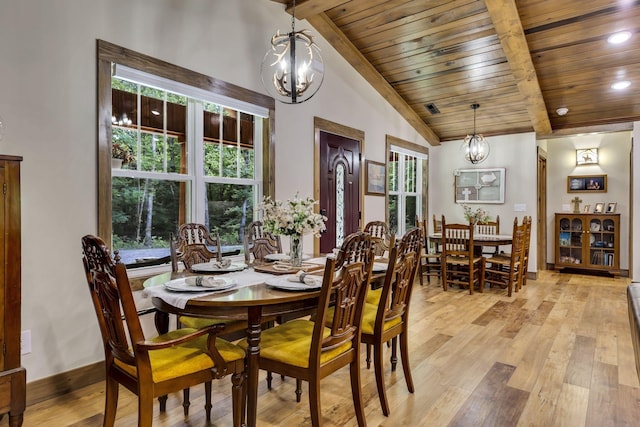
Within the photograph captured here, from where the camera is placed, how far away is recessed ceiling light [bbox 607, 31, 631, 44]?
12.6 ft

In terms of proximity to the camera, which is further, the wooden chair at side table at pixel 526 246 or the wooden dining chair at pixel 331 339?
the wooden chair at side table at pixel 526 246

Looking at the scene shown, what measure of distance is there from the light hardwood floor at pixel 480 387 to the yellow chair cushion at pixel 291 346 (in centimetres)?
50

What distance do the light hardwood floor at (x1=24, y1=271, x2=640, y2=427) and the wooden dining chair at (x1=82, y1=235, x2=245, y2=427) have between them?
53 centimetres

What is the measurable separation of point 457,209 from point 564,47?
11.0 ft

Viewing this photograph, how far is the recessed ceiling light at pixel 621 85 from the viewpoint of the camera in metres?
4.73

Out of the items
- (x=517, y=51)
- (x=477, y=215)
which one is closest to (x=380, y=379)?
(x=517, y=51)

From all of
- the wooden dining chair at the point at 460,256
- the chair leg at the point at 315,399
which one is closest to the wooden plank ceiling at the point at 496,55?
the wooden dining chair at the point at 460,256

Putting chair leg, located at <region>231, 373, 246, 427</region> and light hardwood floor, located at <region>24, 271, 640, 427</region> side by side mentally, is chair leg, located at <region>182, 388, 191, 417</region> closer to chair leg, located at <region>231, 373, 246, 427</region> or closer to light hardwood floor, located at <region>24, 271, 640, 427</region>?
light hardwood floor, located at <region>24, 271, 640, 427</region>

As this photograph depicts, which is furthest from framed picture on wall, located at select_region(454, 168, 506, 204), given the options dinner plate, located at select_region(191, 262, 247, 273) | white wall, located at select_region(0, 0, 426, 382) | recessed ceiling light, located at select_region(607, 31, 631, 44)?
dinner plate, located at select_region(191, 262, 247, 273)

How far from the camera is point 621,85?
4.80 m

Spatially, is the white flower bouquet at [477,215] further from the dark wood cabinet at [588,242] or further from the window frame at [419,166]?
the dark wood cabinet at [588,242]

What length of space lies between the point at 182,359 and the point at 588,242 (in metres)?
7.26

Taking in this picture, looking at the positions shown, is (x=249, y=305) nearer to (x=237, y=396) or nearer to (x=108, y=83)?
(x=237, y=396)

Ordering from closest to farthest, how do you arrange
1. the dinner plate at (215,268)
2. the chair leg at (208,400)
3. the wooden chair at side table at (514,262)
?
1. the chair leg at (208,400)
2. the dinner plate at (215,268)
3. the wooden chair at side table at (514,262)
